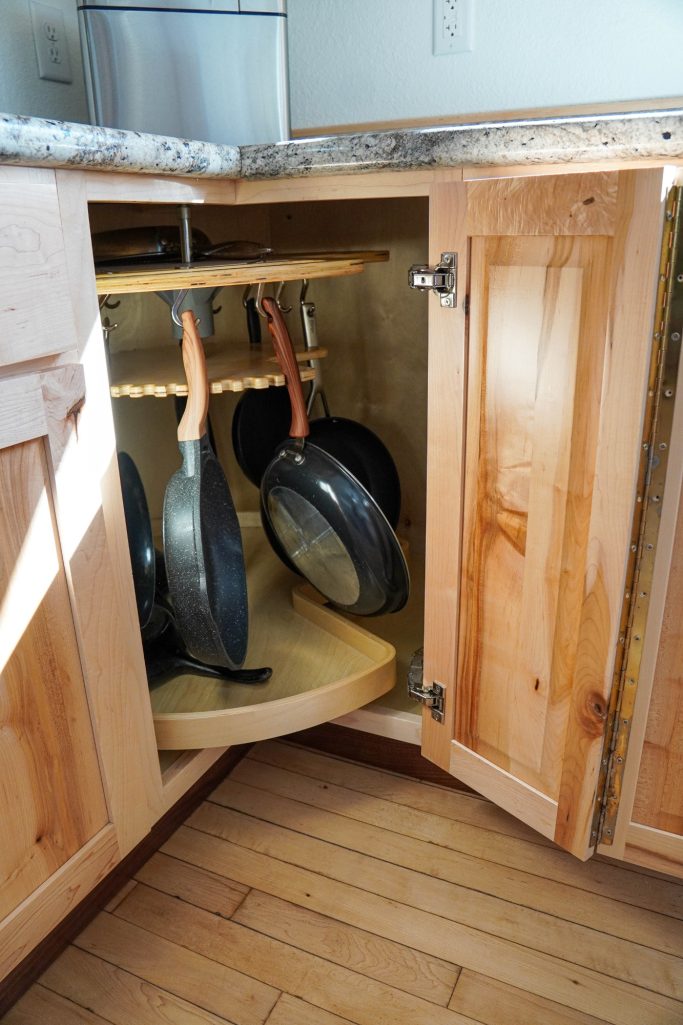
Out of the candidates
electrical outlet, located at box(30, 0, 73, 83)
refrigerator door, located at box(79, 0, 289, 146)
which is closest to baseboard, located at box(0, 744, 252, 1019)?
refrigerator door, located at box(79, 0, 289, 146)

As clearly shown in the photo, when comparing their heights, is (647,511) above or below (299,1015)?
above

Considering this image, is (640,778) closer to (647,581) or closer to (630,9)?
(647,581)

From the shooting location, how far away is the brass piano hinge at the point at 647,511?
0.72 metres

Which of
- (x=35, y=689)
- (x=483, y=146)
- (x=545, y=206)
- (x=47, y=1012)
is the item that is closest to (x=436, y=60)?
(x=483, y=146)

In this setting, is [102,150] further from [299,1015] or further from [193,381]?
[299,1015]

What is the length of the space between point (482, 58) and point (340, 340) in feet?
1.77

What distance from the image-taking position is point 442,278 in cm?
88

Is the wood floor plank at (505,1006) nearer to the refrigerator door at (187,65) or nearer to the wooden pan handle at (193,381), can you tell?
the wooden pan handle at (193,381)

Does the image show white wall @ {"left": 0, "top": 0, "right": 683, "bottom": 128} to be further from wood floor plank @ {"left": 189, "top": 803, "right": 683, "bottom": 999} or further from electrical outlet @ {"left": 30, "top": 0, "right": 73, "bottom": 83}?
wood floor plank @ {"left": 189, "top": 803, "right": 683, "bottom": 999}

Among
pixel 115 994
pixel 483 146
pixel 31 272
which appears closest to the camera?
pixel 31 272

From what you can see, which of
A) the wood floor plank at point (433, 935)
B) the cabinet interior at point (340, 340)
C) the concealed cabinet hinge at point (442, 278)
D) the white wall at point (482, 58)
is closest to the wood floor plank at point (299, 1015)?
the wood floor plank at point (433, 935)

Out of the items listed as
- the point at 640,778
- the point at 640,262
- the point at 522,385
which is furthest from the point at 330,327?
the point at 640,778

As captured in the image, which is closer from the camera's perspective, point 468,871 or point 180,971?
point 180,971

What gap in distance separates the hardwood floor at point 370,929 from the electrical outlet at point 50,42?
118cm
